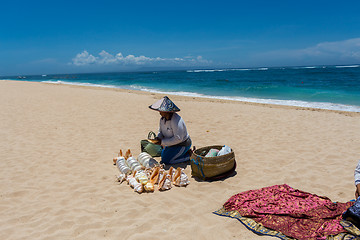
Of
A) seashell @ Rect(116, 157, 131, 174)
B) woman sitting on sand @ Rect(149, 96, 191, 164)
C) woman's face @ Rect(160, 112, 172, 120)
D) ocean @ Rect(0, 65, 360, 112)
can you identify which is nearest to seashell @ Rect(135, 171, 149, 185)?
seashell @ Rect(116, 157, 131, 174)

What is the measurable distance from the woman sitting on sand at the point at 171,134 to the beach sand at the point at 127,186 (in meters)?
0.42

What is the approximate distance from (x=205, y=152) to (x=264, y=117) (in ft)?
17.6

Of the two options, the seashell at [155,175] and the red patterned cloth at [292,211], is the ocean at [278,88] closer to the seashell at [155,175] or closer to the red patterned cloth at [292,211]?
the red patterned cloth at [292,211]

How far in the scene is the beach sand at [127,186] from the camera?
3031 mm

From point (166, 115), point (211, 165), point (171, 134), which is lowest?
point (211, 165)

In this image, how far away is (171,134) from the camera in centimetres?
475

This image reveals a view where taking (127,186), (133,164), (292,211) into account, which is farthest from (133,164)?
(292,211)

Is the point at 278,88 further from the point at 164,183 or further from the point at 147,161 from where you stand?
the point at 164,183

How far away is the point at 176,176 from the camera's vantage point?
4.11 metres

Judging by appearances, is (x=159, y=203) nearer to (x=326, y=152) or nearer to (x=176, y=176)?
(x=176, y=176)

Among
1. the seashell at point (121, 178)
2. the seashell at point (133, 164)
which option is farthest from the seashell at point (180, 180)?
the seashell at point (121, 178)

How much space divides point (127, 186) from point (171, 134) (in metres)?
1.27

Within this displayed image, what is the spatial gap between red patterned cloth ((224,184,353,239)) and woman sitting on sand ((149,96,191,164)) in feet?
5.53

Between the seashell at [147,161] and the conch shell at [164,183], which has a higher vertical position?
the seashell at [147,161]
